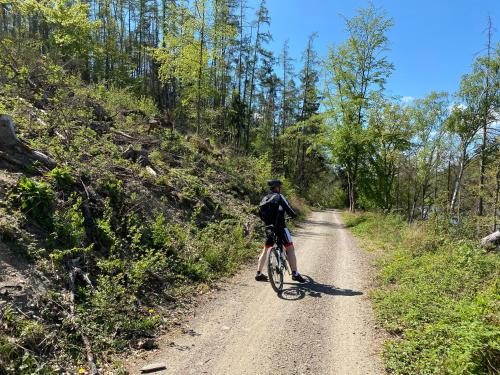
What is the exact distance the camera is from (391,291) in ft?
22.6

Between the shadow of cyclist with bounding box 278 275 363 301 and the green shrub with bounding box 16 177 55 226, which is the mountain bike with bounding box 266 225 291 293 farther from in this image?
the green shrub with bounding box 16 177 55 226

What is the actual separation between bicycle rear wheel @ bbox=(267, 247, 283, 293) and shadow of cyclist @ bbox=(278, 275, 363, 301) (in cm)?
17

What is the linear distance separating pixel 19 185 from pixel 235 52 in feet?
106

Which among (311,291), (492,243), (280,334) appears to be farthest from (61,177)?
(492,243)

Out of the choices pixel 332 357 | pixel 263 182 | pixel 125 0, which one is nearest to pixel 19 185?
pixel 332 357

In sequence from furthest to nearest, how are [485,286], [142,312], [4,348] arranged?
1. [485,286]
2. [142,312]
3. [4,348]

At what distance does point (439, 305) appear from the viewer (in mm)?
5465

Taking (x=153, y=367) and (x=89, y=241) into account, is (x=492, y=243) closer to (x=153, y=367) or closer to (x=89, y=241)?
(x=153, y=367)

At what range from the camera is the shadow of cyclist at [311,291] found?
6.71m

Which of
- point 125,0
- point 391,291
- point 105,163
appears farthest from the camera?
point 125,0

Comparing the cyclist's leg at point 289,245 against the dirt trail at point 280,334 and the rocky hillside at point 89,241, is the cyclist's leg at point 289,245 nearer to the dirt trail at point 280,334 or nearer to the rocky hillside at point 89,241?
the dirt trail at point 280,334

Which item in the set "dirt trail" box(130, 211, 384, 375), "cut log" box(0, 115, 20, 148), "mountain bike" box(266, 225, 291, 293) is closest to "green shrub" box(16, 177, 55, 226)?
"cut log" box(0, 115, 20, 148)

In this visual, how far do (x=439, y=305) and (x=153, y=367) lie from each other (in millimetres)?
4275

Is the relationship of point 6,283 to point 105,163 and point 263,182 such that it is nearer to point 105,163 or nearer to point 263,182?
point 105,163
